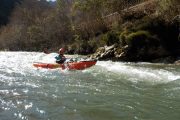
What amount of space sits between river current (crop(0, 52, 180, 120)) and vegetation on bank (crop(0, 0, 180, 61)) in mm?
8606

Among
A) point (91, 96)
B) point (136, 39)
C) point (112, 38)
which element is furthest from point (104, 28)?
point (91, 96)

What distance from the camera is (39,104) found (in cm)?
1159

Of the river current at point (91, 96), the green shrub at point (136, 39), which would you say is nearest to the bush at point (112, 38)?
the green shrub at point (136, 39)

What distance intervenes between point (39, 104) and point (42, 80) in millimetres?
5577

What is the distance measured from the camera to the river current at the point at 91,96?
33.9 ft

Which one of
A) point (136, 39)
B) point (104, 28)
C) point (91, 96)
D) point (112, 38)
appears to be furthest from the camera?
point (104, 28)

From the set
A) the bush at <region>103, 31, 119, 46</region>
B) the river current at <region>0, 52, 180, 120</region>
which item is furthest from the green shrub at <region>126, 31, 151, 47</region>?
the river current at <region>0, 52, 180, 120</region>

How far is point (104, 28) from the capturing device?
4225 cm

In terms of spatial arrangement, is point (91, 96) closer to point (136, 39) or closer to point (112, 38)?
point (136, 39)

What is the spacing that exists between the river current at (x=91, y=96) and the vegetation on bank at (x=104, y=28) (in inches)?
339

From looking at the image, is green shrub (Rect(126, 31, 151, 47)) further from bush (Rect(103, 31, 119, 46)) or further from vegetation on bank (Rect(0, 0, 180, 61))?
bush (Rect(103, 31, 119, 46))

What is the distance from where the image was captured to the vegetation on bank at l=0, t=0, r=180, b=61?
90.5ft

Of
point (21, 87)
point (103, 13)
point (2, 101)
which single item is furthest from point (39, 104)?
point (103, 13)

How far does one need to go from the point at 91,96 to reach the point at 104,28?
29866 millimetres
